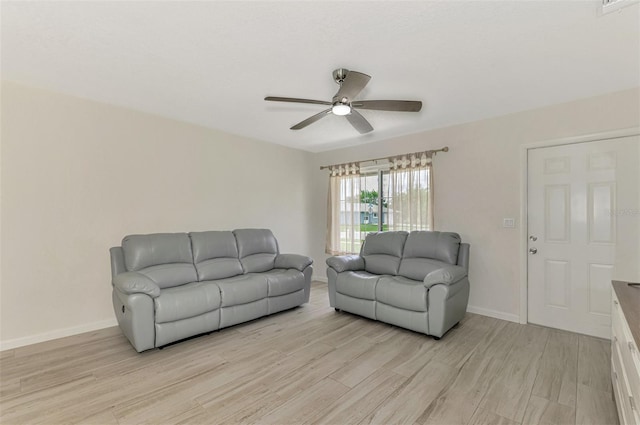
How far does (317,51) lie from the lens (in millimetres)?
2125

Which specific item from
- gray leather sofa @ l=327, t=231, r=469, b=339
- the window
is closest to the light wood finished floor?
gray leather sofa @ l=327, t=231, r=469, b=339

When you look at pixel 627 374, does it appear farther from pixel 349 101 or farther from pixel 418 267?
pixel 349 101

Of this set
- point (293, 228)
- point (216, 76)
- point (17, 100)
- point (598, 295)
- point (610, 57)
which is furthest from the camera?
point (293, 228)

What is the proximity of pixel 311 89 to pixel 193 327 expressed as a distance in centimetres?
256

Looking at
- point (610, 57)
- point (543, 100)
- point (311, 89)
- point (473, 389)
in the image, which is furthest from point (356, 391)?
point (543, 100)

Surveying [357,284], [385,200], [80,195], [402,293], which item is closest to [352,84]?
[402,293]

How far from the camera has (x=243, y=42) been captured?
2.03 m

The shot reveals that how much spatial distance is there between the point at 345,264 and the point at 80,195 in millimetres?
3053

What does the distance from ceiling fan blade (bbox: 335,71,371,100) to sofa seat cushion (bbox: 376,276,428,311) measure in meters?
1.96

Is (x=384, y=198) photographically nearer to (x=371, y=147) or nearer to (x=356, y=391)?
(x=371, y=147)

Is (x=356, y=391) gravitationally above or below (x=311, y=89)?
below

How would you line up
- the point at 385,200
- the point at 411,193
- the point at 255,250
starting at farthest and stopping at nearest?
the point at 385,200
the point at 411,193
the point at 255,250

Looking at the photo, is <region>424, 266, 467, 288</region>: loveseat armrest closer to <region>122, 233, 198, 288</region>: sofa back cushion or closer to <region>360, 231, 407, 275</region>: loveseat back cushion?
<region>360, 231, 407, 275</region>: loveseat back cushion

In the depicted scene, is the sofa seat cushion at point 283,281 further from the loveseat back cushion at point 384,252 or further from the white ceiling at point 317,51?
the white ceiling at point 317,51
